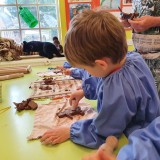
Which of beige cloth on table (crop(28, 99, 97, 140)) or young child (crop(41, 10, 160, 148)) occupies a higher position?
young child (crop(41, 10, 160, 148))

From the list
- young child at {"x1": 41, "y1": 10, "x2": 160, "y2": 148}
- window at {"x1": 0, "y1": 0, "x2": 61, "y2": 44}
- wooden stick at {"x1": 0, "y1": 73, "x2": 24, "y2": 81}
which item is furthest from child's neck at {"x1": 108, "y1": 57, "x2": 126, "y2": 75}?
window at {"x1": 0, "y1": 0, "x2": 61, "y2": 44}

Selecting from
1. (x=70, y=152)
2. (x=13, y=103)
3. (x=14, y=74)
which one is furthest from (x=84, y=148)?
(x=14, y=74)

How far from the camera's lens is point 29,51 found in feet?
6.06

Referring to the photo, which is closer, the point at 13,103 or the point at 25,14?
the point at 13,103

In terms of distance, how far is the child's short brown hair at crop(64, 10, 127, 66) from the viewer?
0.51 metres

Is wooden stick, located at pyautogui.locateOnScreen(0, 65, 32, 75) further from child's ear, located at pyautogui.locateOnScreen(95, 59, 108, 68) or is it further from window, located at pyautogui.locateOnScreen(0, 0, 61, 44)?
child's ear, located at pyautogui.locateOnScreen(95, 59, 108, 68)

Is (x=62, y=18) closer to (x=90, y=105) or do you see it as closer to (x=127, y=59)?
(x=90, y=105)

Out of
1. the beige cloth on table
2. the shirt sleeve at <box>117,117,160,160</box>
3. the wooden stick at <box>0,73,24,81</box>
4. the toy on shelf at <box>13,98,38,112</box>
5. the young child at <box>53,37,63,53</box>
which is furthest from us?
the young child at <box>53,37,63,53</box>

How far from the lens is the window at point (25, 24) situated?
1.91 meters

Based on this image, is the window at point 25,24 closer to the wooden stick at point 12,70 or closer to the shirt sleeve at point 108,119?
the wooden stick at point 12,70

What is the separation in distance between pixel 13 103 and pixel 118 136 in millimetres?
557

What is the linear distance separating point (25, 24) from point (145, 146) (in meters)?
1.83

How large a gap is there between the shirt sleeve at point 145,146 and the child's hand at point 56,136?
0.24 metres

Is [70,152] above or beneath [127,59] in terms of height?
beneath
